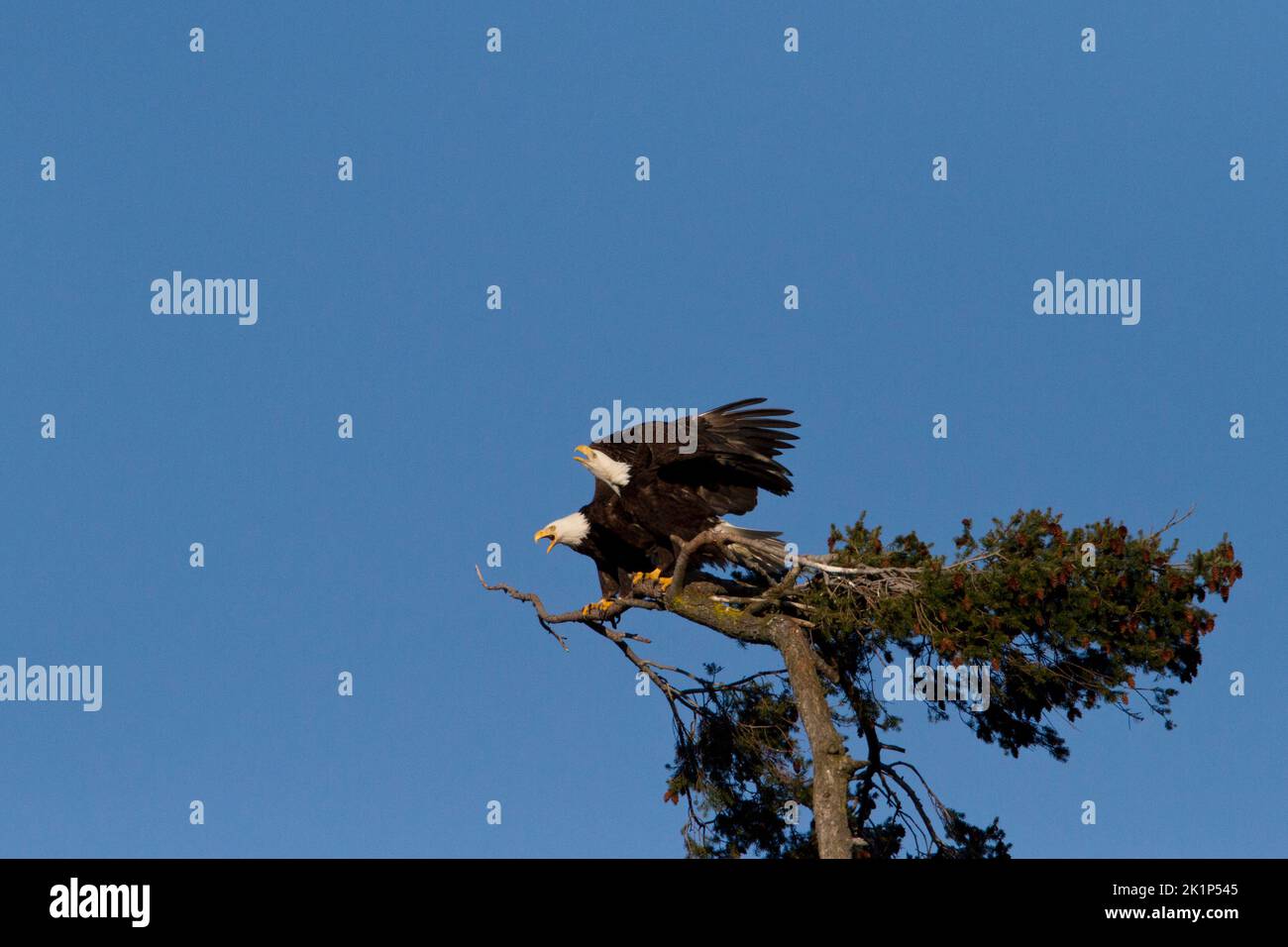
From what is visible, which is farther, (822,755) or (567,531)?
(567,531)

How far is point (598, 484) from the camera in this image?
13680mm

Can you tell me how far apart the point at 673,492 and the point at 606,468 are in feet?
2.11

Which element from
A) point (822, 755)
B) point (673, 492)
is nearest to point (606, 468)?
point (673, 492)

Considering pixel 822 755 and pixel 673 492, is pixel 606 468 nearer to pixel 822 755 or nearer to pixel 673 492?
pixel 673 492

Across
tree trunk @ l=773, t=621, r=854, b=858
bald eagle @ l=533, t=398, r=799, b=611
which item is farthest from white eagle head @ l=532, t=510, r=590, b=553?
tree trunk @ l=773, t=621, r=854, b=858

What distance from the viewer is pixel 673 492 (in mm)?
13094

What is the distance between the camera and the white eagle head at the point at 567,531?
13742 millimetres

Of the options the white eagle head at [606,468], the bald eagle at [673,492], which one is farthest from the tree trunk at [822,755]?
the white eagle head at [606,468]

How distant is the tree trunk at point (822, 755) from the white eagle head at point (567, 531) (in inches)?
143

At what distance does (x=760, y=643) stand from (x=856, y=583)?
105 cm

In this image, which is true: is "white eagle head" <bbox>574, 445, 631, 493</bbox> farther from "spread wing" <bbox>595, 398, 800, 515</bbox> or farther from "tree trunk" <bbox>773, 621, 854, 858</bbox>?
"tree trunk" <bbox>773, 621, 854, 858</bbox>
